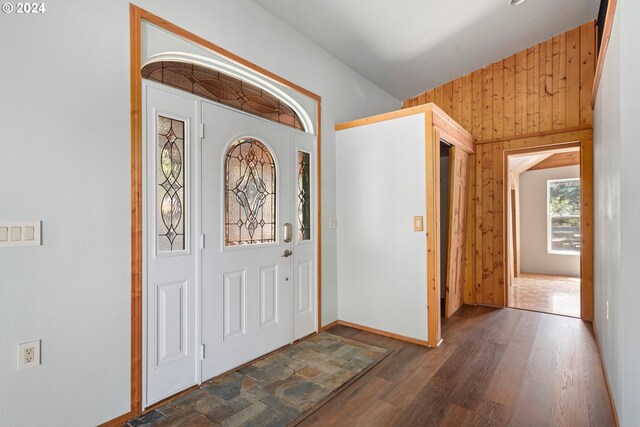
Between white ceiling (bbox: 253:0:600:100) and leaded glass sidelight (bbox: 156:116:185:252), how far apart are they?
148 cm

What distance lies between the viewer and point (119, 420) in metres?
1.92

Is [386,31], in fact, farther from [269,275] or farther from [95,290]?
[95,290]

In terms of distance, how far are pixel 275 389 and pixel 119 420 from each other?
98 centimetres

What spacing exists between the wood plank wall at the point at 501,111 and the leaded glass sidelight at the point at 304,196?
8.50ft

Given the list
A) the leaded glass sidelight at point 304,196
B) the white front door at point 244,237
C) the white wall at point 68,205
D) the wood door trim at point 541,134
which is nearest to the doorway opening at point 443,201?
the wood door trim at point 541,134

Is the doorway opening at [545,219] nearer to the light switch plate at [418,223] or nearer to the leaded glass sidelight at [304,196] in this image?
the light switch plate at [418,223]

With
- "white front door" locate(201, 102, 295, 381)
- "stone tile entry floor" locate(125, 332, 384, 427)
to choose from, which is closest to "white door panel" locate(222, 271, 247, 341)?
"white front door" locate(201, 102, 295, 381)

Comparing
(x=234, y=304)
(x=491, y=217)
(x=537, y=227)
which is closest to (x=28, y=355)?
(x=234, y=304)

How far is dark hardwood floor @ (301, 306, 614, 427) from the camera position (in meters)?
2.02

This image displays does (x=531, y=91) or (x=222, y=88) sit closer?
(x=222, y=88)

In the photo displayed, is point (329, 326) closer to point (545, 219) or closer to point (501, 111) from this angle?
point (501, 111)

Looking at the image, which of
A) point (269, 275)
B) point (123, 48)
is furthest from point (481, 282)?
point (123, 48)

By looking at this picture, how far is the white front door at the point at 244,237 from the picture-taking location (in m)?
2.44

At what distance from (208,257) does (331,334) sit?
5.51 ft
